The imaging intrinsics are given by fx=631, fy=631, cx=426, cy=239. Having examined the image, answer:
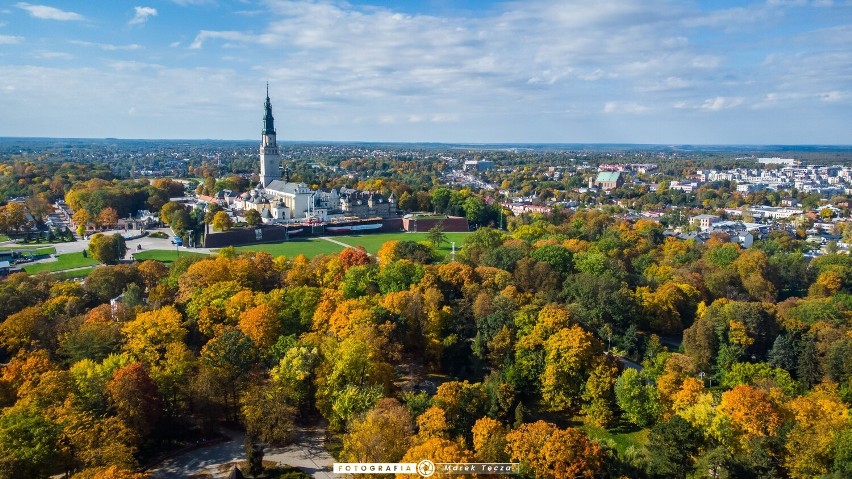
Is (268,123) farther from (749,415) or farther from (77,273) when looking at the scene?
(749,415)

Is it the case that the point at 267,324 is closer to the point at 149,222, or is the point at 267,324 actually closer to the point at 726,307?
the point at 726,307

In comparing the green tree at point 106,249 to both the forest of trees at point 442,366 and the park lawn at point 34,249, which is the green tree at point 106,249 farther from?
the forest of trees at point 442,366

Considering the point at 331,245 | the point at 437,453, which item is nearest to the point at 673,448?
the point at 437,453

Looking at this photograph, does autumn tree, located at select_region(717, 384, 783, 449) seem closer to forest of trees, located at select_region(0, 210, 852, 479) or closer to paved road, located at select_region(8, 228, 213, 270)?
forest of trees, located at select_region(0, 210, 852, 479)

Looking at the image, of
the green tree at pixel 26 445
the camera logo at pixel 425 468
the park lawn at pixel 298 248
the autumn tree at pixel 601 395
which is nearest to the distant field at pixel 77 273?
the park lawn at pixel 298 248

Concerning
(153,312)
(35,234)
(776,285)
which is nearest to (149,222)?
(35,234)

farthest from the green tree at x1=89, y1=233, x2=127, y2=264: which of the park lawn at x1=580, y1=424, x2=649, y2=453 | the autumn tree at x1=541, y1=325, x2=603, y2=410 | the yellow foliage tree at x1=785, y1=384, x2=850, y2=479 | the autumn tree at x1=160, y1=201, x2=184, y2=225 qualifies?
the yellow foliage tree at x1=785, y1=384, x2=850, y2=479
